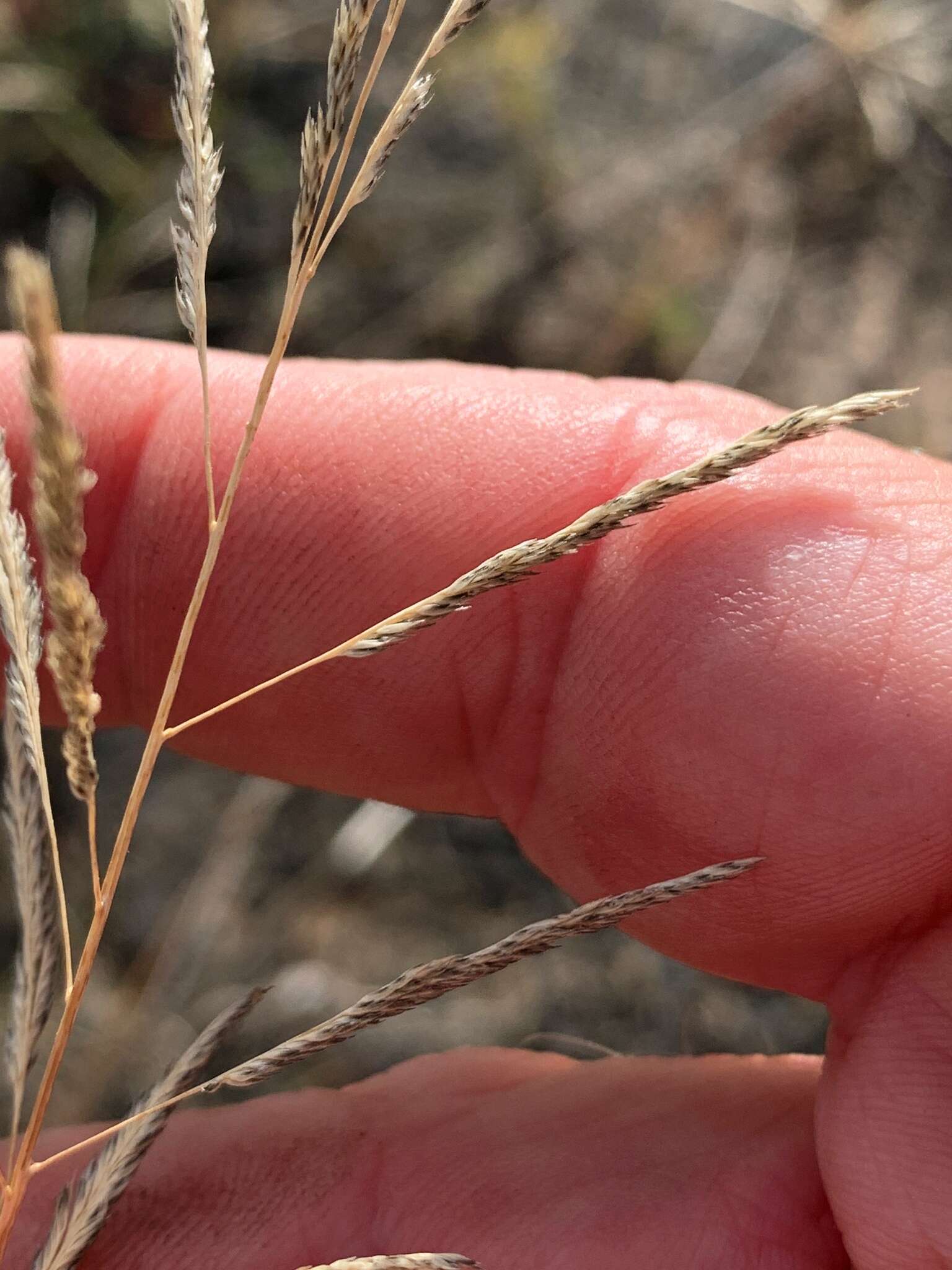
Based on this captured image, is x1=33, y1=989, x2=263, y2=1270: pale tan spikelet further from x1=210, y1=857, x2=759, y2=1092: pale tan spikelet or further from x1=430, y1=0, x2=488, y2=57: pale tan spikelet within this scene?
x1=430, y1=0, x2=488, y2=57: pale tan spikelet

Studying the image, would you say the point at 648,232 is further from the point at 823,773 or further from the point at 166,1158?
the point at 166,1158

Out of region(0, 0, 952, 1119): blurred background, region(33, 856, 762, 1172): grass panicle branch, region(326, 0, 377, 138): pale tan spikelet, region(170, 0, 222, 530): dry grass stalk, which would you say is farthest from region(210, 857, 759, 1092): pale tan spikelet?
region(0, 0, 952, 1119): blurred background

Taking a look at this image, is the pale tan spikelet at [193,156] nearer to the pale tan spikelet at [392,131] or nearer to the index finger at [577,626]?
the pale tan spikelet at [392,131]

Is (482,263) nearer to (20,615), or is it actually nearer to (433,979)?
(20,615)

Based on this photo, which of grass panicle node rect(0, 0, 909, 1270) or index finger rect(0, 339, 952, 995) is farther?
index finger rect(0, 339, 952, 995)

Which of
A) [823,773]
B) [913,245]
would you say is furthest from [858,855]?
[913,245]
